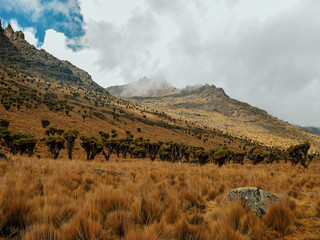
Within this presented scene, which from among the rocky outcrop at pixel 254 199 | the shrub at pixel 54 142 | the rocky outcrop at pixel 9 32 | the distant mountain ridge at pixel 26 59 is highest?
the rocky outcrop at pixel 9 32

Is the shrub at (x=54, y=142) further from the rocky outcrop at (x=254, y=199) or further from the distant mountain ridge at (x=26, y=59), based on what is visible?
the distant mountain ridge at (x=26, y=59)

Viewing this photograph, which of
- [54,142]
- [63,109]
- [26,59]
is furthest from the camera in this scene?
[26,59]

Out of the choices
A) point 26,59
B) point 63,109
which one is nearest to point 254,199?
point 63,109

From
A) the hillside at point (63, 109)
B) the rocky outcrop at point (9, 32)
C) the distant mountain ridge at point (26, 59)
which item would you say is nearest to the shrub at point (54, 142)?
the hillside at point (63, 109)

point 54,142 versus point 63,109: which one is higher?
point 63,109

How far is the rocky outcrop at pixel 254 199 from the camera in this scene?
331 cm

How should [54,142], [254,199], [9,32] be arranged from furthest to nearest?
[9,32]
[54,142]
[254,199]

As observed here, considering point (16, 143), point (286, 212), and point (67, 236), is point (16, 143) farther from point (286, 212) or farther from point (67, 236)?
point (286, 212)

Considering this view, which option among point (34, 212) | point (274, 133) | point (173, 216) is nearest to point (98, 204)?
point (34, 212)

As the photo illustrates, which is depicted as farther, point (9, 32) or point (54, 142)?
point (9, 32)

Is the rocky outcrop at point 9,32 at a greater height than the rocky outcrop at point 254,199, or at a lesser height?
greater

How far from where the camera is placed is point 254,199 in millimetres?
3521

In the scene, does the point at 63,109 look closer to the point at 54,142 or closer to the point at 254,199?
the point at 54,142

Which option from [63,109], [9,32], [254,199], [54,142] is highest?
[9,32]
